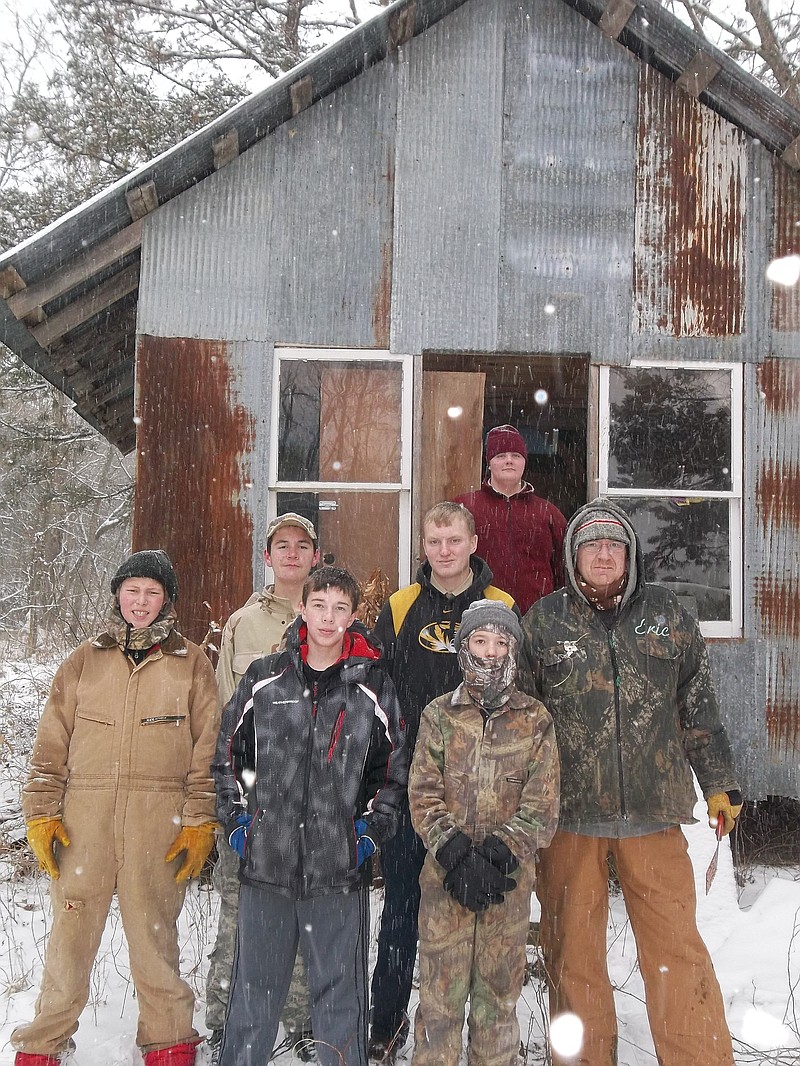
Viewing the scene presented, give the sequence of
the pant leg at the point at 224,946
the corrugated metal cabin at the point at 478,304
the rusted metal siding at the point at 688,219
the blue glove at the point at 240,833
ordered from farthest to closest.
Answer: the rusted metal siding at the point at 688,219 < the corrugated metal cabin at the point at 478,304 < the pant leg at the point at 224,946 < the blue glove at the point at 240,833

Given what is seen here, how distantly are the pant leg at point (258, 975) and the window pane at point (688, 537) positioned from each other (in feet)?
12.2

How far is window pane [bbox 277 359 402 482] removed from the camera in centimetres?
543

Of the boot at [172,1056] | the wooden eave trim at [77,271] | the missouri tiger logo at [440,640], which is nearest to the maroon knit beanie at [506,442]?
the missouri tiger logo at [440,640]

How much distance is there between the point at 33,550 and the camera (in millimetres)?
17922

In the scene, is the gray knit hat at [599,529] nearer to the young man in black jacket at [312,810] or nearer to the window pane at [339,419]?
the young man in black jacket at [312,810]

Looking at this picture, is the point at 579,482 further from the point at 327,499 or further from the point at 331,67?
the point at 331,67

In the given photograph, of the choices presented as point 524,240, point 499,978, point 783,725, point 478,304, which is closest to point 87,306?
point 478,304

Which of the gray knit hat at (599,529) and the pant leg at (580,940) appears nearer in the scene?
the pant leg at (580,940)

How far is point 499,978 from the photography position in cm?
275

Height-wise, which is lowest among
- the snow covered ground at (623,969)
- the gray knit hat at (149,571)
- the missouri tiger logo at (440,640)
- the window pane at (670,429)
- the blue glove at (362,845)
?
the snow covered ground at (623,969)

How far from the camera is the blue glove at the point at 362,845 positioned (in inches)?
110

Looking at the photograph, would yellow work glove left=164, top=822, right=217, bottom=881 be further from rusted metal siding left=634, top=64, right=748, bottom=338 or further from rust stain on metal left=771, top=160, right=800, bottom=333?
rust stain on metal left=771, top=160, right=800, bottom=333

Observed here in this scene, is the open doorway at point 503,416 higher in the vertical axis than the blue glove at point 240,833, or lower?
higher

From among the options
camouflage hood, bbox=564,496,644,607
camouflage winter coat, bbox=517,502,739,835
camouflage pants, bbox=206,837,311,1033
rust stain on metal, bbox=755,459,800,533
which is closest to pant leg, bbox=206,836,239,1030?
camouflage pants, bbox=206,837,311,1033
